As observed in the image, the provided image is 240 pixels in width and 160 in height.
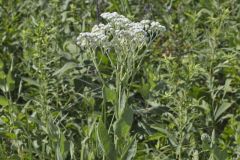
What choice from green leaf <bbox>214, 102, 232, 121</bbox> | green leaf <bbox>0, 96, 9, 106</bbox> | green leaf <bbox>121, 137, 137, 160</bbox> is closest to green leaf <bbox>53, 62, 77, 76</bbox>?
green leaf <bbox>0, 96, 9, 106</bbox>

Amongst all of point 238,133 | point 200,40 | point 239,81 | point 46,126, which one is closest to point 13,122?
point 46,126

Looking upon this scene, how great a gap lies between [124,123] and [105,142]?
0.13 m

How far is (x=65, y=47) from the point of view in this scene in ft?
15.1

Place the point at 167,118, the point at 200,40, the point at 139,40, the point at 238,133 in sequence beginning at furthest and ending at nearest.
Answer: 1. the point at 200,40
2. the point at 167,118
3. the point at 238,133
4. the point at 139,40

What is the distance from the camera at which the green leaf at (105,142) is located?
3.05 meters

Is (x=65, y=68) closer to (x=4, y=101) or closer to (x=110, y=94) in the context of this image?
(x=4, y=101)

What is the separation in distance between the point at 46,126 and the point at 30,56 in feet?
2.69

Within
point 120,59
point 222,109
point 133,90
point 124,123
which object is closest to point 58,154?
point 124,123

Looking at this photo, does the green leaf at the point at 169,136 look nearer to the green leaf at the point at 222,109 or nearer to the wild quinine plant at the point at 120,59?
the wild quinine plant at the point at 120,59

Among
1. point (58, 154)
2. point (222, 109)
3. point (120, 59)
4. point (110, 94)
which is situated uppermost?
point (120, 59)

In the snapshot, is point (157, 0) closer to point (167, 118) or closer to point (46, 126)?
point (167, 118)

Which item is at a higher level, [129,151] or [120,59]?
[120,59]

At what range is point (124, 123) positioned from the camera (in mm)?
3105

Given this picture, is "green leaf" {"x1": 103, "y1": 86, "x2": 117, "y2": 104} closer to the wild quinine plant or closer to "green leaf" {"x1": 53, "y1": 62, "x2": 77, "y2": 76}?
the wild quinine plant
